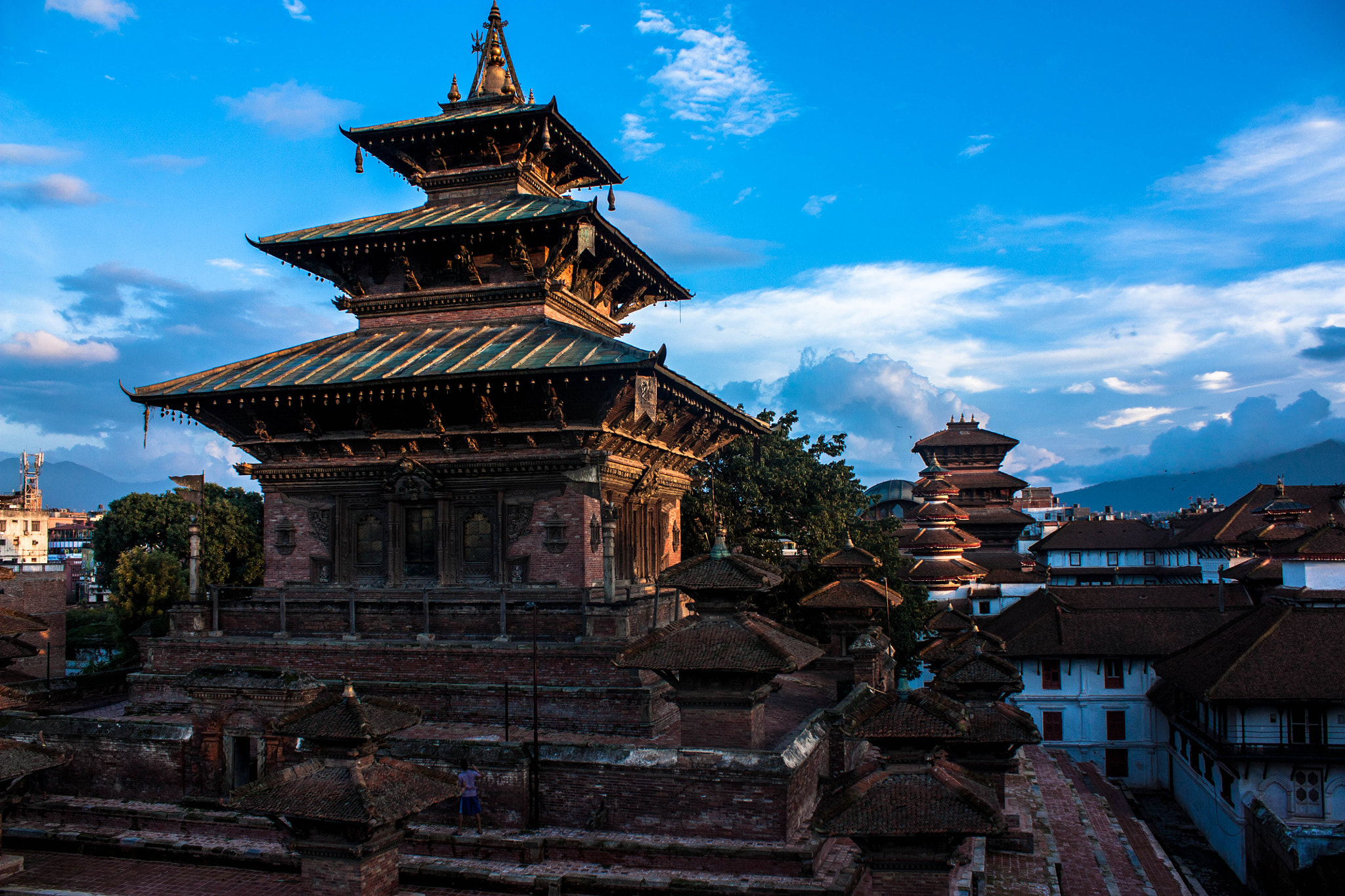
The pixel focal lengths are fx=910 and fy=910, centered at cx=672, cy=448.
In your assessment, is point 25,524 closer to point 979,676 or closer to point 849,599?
point 849,599

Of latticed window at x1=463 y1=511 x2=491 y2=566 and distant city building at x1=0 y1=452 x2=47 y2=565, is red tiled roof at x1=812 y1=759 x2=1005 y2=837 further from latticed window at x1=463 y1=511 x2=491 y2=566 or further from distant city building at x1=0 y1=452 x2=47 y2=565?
distant city building at x1=0 y1=452 x2=47 y2=565

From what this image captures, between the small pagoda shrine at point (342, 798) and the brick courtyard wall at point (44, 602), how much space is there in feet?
125

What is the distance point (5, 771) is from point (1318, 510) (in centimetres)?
6919

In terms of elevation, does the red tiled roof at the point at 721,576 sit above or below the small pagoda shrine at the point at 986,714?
above

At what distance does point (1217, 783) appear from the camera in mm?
31750

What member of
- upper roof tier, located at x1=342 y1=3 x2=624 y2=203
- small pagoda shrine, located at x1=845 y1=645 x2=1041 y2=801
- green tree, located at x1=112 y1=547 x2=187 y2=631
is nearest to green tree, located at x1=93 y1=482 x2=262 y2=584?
green tree, located at x1=112 y1=547 x2=187 y2=631

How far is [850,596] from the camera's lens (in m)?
23.0

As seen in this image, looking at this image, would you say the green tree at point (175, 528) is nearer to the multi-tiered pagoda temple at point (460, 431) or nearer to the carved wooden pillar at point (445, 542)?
the multi-tiered pagoda temple at point (460, 431)

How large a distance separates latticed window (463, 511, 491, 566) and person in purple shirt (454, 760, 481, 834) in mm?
6592

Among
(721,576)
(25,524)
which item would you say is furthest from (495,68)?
(25,524)

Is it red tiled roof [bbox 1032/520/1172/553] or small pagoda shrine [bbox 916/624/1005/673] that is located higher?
red tiled roof [bbox 1032/520/1172/553]

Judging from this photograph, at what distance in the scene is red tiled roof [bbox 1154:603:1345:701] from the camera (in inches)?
1169

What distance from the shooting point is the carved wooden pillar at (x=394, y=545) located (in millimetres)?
21391

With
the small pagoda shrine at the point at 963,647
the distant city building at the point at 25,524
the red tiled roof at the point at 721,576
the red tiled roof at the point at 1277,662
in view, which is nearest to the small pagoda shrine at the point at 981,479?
the red tiled roof at the point at 1277,662
